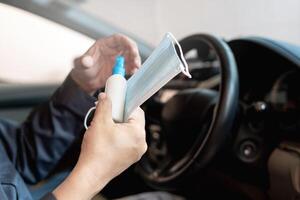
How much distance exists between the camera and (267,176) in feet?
2.73

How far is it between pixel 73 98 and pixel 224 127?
292 millimetres

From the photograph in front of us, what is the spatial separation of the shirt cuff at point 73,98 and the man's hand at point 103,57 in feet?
0.10

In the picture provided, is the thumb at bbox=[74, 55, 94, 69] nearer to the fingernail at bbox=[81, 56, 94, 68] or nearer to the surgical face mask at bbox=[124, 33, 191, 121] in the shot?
the fingernail at bbox=[81, 56, 94, 68]

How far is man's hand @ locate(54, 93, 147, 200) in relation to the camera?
0.50 m

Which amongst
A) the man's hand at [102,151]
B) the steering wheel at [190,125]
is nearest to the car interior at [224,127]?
the steering wheel at [190,125]

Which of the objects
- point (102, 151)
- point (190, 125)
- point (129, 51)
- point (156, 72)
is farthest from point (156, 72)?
point (190, 125)

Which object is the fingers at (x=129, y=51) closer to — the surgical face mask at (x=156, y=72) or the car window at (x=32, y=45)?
the surgical face mask at (x=156, y=72)

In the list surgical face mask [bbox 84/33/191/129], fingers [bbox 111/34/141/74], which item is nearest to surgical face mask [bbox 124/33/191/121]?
surgical face mask [bbox 84/33/191/129]

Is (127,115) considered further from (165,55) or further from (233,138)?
(233,138)

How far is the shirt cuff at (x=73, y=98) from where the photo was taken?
79 cm

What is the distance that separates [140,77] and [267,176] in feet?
1.43

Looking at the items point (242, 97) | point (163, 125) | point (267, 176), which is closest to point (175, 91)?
point (163, 125)

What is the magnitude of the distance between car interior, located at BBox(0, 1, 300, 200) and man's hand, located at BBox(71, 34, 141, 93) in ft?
0.38

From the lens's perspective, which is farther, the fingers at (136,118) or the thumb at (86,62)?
the thumb at (86,62)
